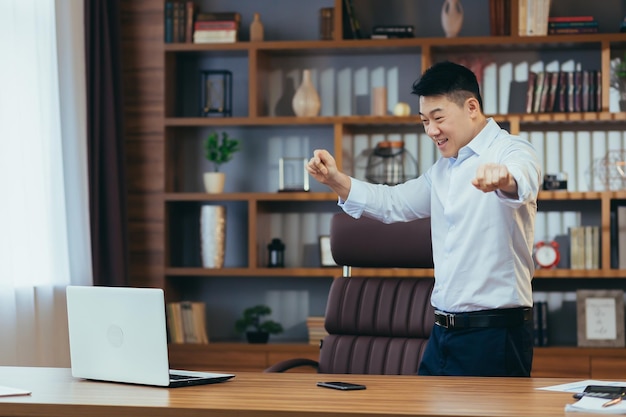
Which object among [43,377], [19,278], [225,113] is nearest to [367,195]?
[43,377]

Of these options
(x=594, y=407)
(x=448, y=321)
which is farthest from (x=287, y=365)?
(x=594, y=407)

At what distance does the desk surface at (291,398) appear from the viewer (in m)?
2.00

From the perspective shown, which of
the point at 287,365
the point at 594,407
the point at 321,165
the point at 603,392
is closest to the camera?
the point at 594,407

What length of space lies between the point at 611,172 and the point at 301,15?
187 cm

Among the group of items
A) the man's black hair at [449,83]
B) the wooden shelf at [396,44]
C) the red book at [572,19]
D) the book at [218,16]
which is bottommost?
the man's black hair at [449,83]

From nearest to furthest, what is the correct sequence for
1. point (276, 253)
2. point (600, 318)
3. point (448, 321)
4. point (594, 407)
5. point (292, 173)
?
point (594, 407) < point (448, 321) < point (600, 318) < point (276, 253) < point (292, 173)

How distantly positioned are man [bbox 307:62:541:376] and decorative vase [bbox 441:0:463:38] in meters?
2.20

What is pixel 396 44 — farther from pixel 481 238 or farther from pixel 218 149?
pixel 481 238

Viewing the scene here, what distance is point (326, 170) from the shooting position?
2.78 m

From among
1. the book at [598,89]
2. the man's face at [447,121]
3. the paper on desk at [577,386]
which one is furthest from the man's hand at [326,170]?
the book at [598,89]

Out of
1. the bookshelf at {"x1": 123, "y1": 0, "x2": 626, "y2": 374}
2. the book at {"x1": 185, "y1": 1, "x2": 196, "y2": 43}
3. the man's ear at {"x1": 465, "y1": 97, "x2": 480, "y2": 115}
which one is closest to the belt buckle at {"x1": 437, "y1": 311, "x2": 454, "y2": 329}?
the man's ear at {"x1": 465, "y1": 97, "x2": 480, "y2": 115}

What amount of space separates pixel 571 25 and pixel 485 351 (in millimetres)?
2691

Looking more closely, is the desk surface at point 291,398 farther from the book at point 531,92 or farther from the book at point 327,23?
the book at point 327,23

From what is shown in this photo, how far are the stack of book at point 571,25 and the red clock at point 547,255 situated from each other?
109 centimetres
